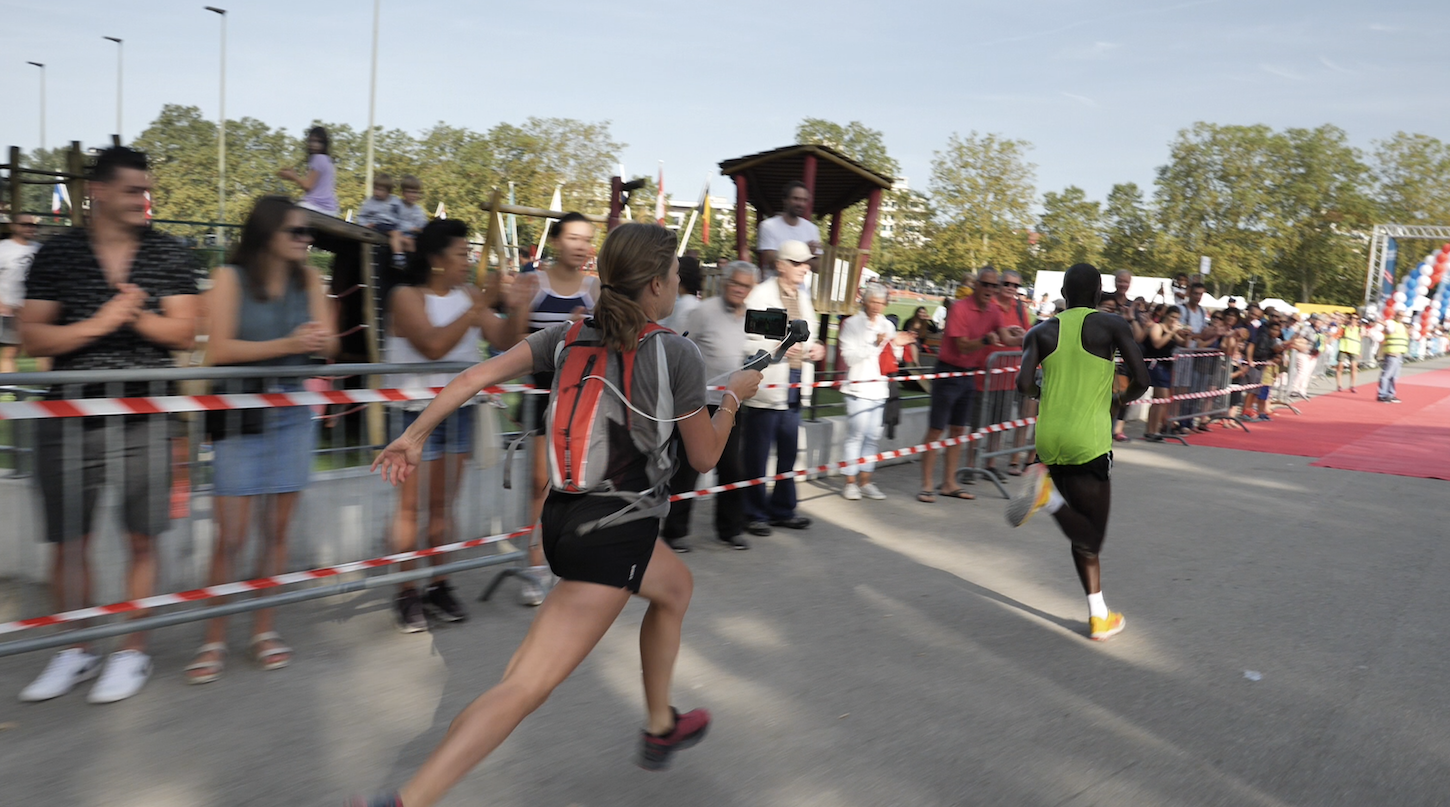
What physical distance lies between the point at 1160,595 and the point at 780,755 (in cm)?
336

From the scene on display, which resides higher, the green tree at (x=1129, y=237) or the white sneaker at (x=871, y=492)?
the green tree at (x=1129, y=237)

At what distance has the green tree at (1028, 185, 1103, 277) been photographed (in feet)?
197

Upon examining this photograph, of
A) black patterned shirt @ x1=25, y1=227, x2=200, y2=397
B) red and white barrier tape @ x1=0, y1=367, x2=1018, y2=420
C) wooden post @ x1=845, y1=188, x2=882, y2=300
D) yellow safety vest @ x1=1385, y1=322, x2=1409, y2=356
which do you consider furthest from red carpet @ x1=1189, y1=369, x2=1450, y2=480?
black patterned shirt @ x1=25, y1=227, x2=200, y2=397

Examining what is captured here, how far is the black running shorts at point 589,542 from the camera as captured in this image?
2857 mm

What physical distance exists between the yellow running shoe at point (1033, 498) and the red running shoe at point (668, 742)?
2.51m

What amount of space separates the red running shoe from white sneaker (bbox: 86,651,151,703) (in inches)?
80.3

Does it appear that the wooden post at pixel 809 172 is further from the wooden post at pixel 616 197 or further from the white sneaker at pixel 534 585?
the white sneaker at pixel 534 585

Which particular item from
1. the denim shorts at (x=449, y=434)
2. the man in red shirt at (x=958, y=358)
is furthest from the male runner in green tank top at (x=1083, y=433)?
the man in red shirt at (x=958, y=358)

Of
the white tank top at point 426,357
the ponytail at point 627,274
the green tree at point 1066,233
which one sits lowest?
the white tank top at point 426,357

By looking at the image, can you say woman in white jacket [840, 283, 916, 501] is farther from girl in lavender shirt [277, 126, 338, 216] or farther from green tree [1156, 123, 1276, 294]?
green tree [1156, 123, 1276, 294]

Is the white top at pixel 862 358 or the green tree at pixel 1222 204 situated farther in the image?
the green tree at pixel 1222 204

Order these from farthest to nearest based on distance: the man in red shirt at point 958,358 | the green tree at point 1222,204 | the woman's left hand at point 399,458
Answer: the green tree at point 1222,204
the man in red shirt at point 958,358
the woman's left hand at point 399,458

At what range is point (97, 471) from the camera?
154 inches

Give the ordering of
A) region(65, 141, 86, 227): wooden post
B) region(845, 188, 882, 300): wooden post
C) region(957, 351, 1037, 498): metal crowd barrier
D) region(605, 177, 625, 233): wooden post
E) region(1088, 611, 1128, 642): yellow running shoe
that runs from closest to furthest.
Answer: region(1088, 611, 1128, 642): yellow running shoe, region(605, 177, 625, 233): wooden post, region(957, 351, 1037, 498): metal crowd barrier, region(65, 141, 86, 227): wooden post, region(845, 188, 882, 300): wooden post
